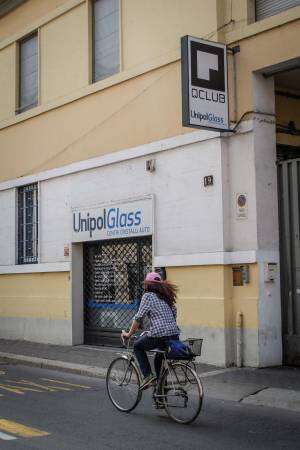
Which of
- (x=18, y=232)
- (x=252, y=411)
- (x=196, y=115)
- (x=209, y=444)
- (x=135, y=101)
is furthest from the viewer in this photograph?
(x=18, y=232)

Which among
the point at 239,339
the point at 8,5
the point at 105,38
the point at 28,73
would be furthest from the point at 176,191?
the point at 8,5

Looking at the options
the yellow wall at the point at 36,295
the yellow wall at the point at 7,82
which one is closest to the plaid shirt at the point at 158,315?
the yellow wall at the point at 36,295

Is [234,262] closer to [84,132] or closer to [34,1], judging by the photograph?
[84,132]

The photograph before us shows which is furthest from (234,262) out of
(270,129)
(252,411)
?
(252,411)

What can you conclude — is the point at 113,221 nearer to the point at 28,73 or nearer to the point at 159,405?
the point at 28,73

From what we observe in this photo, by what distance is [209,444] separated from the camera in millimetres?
6562

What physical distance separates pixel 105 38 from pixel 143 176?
12.6ft

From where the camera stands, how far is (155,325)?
786cm

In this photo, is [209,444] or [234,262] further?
[234,262]

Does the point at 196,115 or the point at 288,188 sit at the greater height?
the point at 196,115

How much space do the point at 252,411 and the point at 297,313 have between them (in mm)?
3383

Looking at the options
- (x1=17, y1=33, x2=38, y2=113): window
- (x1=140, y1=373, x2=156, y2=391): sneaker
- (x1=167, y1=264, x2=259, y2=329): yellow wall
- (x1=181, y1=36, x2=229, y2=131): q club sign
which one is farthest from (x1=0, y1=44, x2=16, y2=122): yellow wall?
(x1=140, y1=373, x2=156, y2=391): sneaker

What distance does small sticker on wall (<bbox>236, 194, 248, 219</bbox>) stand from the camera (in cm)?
1138

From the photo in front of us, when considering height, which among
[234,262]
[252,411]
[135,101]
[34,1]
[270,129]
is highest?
[34,1]
